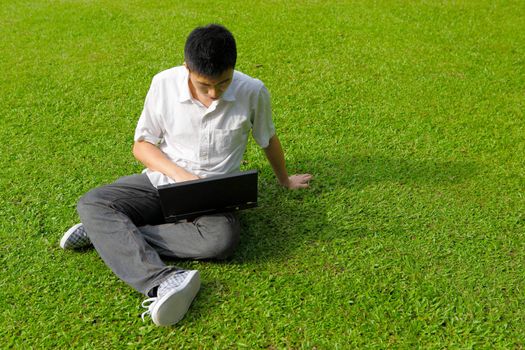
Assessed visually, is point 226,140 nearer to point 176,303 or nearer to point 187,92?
point 187,92

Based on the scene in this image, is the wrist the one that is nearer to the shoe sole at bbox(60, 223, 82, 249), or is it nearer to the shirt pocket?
the shirt pocket

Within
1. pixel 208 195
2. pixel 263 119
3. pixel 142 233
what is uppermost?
pixel 263 119

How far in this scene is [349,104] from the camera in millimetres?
4578

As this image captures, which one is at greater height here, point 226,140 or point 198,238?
point 226,140

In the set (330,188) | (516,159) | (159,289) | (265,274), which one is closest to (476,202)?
(516,159)

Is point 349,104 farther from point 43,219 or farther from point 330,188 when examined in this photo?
point 43,219

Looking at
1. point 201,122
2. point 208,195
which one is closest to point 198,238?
point 208,195

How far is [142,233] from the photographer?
3002mm

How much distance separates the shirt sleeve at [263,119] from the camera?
300cm

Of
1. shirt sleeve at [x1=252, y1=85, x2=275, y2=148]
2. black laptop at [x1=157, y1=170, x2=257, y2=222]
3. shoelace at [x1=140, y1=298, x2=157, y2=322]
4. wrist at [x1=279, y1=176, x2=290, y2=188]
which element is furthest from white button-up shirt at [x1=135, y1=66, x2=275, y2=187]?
shoelace at [x1=140, y1=298, x2=157, y2=322]

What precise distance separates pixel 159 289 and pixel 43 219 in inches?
45.0

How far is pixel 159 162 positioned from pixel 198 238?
1.57 ft

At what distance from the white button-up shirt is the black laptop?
0.68ft

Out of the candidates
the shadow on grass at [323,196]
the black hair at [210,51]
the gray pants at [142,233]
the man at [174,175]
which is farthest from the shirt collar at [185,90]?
the shadow on grass at [323,196]
